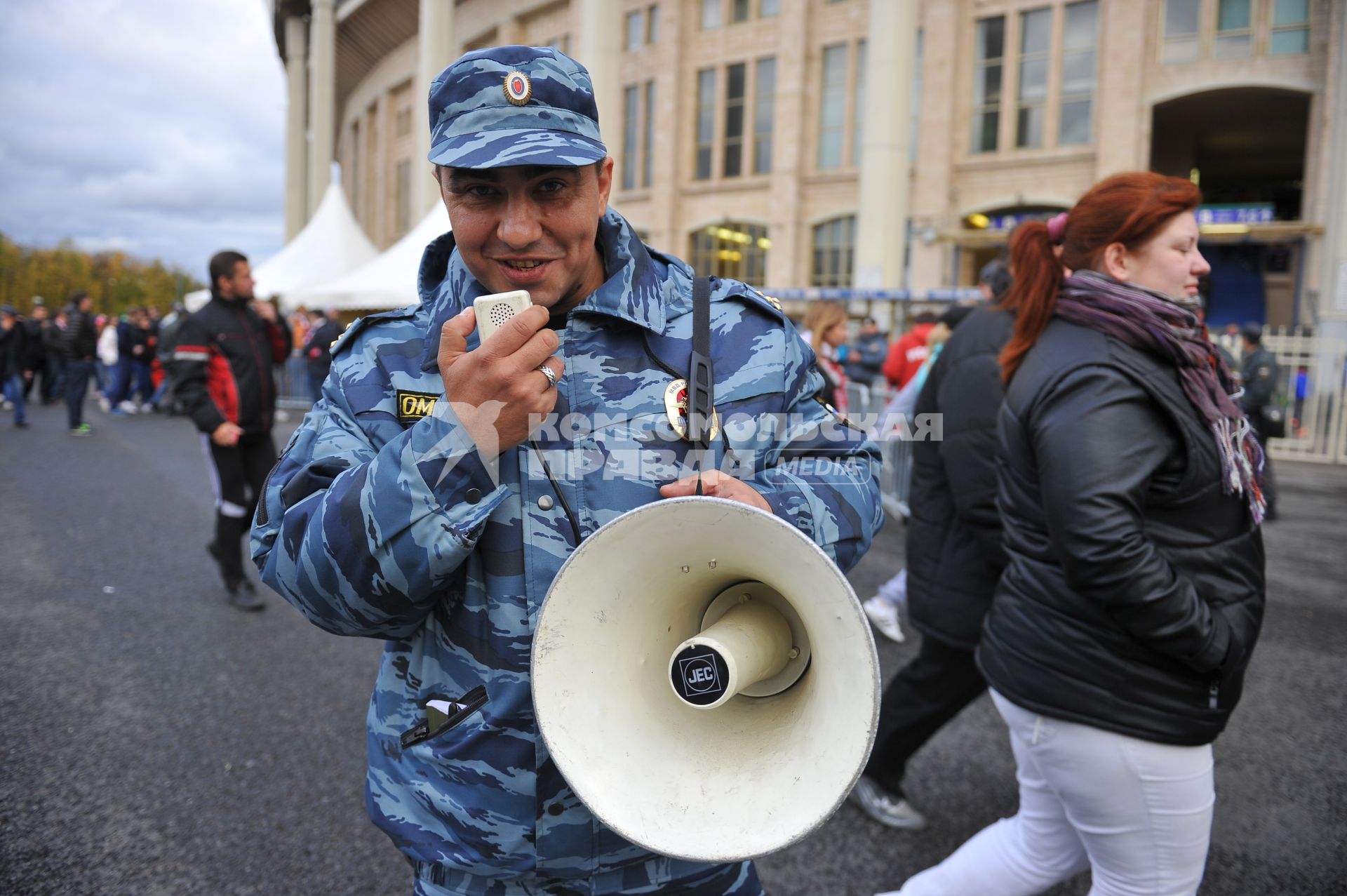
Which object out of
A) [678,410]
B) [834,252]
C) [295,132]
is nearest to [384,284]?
[678,410]

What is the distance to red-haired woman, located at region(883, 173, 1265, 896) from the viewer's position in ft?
5.95

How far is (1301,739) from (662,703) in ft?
12.7

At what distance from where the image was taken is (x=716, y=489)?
1.23 meters

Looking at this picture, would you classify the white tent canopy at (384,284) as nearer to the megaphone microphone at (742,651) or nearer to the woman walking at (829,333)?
the woman walking at (829,333)

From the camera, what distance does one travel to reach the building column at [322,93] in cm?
3906

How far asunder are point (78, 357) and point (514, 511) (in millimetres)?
14763

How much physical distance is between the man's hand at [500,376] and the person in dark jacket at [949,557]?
6.69 ft

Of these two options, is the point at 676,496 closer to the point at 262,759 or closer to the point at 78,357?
the point at 262,759

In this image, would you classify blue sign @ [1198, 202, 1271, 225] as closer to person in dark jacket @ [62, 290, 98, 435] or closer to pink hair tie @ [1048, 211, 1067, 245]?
pink hair tie @ [1048, 211, 1067, 245]

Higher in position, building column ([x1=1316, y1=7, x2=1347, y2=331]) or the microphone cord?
building column ([x1=1316, y1=7, x2=1347, y2=331])

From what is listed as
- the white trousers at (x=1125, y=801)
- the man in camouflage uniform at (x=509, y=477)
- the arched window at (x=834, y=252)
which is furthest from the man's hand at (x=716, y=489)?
the arched window at (x=834, y=252)

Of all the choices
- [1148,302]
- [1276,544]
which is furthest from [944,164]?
[1148,302]

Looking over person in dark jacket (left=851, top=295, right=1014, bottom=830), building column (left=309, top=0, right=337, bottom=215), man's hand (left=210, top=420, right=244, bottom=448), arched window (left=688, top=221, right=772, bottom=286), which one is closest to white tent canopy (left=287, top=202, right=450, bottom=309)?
man's hand (left=210, top=420, right=244, bottom=448)

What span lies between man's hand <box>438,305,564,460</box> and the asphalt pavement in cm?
212
